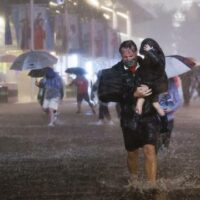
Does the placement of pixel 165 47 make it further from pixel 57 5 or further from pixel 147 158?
pixel 147 158

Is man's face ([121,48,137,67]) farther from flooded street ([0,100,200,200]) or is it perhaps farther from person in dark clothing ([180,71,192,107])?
person in dark clothing ([180,71,192,107])

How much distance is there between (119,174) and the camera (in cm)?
749

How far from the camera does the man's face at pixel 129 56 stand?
6016mm

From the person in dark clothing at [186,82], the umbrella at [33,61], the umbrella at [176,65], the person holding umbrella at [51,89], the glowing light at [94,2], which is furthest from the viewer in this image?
the glowing light at [94,2]

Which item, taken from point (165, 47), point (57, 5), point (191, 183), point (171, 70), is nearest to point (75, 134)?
point (171, 70)

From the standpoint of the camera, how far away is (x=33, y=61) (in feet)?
58.0

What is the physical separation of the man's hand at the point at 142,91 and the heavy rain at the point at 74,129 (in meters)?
0.34

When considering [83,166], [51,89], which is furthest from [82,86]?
[83,166]

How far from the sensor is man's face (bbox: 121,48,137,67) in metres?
6.02

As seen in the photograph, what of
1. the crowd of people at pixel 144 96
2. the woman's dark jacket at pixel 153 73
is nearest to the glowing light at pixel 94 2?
the crowd of people at pixel 144 96

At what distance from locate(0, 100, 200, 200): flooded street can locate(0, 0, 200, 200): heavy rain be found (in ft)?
0.04

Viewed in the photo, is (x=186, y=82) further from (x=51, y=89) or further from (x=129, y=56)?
(x=129, y=56)

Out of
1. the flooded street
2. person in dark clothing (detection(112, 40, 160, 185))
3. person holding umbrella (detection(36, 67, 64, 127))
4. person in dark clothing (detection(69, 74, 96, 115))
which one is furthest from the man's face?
person in dark clothing (detection(69, 74, 96, 115))

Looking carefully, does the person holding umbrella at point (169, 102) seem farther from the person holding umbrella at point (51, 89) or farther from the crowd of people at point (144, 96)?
the person holding umbrella at point (51, 89)
